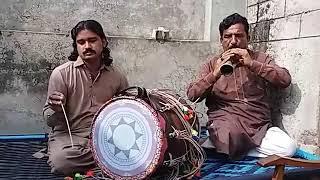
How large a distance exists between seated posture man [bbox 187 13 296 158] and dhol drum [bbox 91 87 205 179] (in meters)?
0.70

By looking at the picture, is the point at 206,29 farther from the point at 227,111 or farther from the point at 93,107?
the point at 93,107

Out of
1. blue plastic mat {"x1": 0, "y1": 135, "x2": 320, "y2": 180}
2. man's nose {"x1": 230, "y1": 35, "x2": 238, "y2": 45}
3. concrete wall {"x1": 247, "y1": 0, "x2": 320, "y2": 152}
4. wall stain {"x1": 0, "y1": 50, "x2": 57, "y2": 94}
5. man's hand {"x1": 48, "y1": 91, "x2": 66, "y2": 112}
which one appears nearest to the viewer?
blue plastic mat {"x1": 0, "y1": 135, "x2": 320, "y2": 180}

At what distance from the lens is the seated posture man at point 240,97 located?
3.16 m

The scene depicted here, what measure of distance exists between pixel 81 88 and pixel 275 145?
4.41 ft

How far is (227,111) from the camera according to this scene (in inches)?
133

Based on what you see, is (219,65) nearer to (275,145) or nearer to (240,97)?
(240,97)

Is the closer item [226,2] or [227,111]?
[227,111]

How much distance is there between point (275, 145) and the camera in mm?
3145

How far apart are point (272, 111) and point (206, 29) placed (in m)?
1.43

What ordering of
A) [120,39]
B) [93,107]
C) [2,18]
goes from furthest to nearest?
[120,39] < [2,18] < [93,107]

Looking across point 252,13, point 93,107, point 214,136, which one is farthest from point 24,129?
point 252,13

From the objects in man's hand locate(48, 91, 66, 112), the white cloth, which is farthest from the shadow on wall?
man's hand locate(48, 91, 66, 112)

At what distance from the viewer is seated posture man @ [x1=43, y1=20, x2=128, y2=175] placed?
2.93 metres

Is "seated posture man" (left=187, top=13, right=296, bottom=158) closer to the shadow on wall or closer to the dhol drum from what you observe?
the shadow on wall
